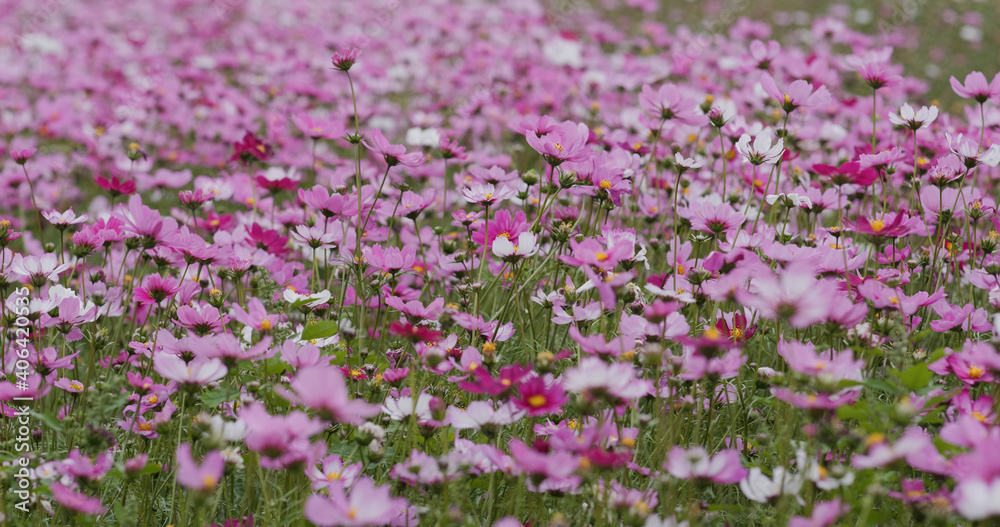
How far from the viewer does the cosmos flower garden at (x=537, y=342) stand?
979 millimetres

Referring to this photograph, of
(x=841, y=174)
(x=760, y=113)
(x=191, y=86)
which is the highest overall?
(x=841, y=174)

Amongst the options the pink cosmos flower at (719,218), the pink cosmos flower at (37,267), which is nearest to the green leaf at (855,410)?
the pink cosmos flower at (719,218)

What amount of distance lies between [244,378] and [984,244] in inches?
52.5

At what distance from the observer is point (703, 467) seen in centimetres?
96

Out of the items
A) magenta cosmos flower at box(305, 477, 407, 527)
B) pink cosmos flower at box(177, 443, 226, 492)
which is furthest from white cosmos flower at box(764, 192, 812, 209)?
pink cosmos flower at box(177, 443, 226, 492)

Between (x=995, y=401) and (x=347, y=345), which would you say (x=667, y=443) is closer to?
(x=995, y=401)

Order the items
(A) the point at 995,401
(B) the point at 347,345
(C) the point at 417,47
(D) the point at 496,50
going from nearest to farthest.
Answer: (A) the point at 995,401 → (B) the point at 347,345 → (D) the point at 496,50 → (C) the point at 417,47

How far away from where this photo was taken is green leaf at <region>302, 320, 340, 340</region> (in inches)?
50.1

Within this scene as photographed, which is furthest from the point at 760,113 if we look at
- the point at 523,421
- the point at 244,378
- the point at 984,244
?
the point at 244,378

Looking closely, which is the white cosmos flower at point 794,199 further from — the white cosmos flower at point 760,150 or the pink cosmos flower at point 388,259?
the pink cosmos flower at point 388,259

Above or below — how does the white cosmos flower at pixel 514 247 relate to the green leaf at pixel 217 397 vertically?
above

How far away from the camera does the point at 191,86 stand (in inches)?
149

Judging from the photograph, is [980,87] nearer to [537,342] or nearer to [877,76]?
[877,76]

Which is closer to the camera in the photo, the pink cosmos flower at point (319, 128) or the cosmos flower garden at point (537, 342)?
the cosmos flower garden at point (537, 342)
